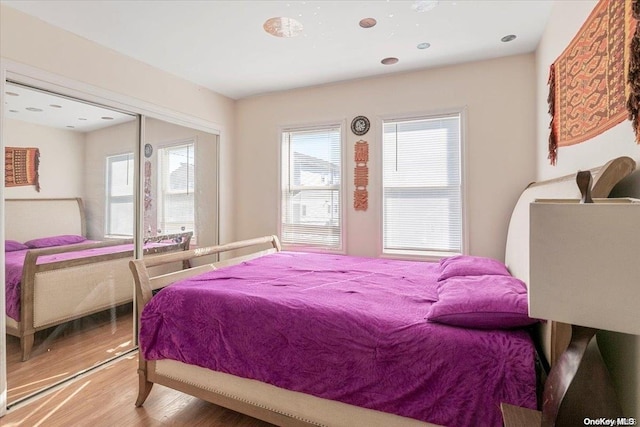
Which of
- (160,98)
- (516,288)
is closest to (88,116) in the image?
(160,98)

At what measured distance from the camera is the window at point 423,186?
3172 millimetres

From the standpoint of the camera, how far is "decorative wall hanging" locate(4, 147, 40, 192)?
6.95ft

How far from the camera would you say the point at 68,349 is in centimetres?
263

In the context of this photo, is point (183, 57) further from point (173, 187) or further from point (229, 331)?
point (229, 331)

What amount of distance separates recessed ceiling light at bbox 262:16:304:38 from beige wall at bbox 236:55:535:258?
1.12m

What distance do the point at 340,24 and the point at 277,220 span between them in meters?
2.26

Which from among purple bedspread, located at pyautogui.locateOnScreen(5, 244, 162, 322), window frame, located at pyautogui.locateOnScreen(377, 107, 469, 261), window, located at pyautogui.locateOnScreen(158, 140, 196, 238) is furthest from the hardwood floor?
window frame, located at pyautogui.locateOnScreen(377, 107, 469, 261)

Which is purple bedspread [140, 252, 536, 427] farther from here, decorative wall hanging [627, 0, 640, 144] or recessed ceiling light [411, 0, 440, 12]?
recessed ceiling light [411, 0, 440, 12]

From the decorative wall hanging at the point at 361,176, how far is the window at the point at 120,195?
87.3 inches

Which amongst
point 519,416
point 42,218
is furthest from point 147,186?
point 519,416

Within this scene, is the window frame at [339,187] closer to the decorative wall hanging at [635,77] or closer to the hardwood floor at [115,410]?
the hardwood floor at [115,410]

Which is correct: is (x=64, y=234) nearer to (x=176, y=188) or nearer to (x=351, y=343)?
(x=176, y=188)

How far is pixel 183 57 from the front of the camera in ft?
9.63

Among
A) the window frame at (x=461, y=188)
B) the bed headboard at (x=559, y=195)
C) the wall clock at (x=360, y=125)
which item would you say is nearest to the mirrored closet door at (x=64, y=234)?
the wall clock at (x=360, y=125)
